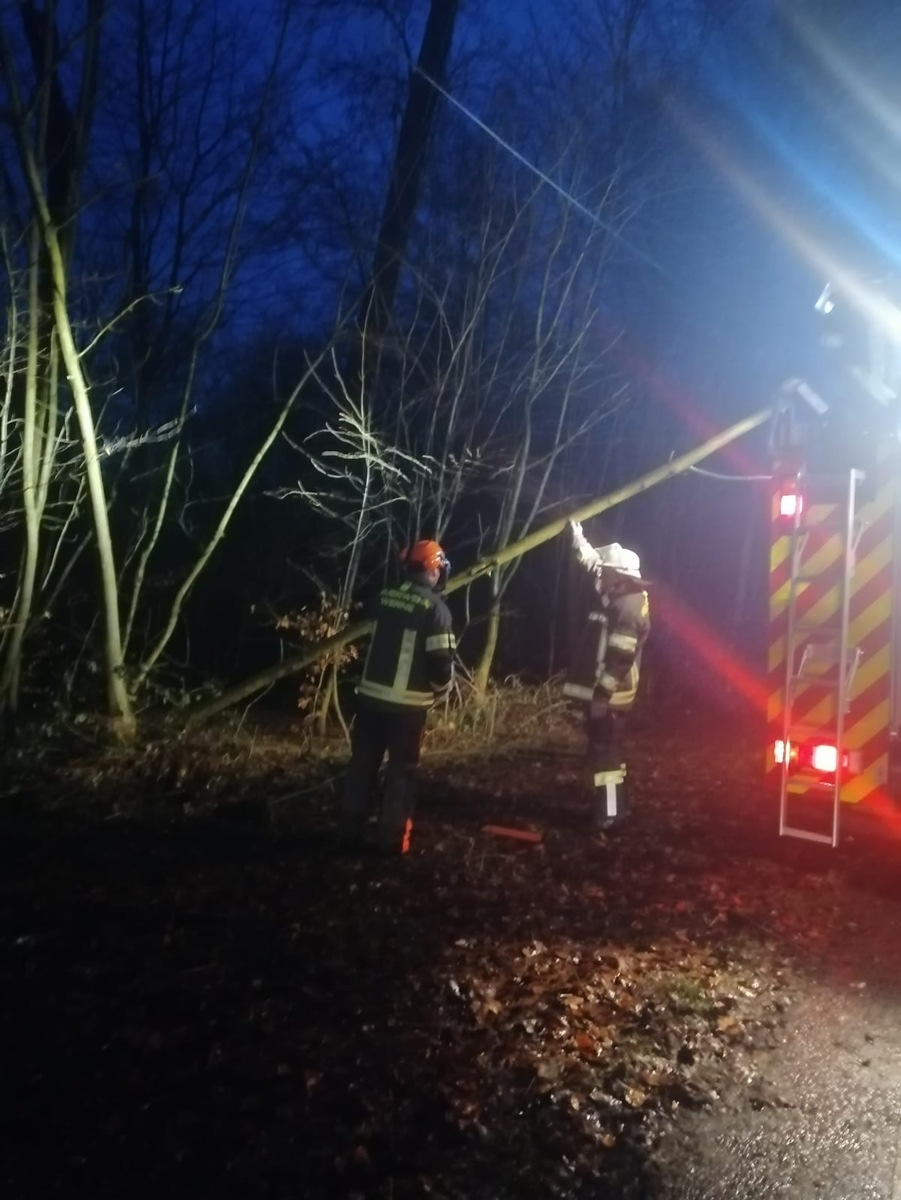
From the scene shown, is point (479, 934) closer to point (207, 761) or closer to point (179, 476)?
point (207, 761)

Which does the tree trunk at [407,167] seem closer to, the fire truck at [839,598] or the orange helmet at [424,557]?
the orange helmet at [424,557]

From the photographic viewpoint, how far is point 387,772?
6.68 meters

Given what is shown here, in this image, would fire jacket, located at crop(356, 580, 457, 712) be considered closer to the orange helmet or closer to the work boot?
the orange helmet

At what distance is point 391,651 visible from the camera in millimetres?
6676

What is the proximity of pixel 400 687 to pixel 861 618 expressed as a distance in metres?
2.63

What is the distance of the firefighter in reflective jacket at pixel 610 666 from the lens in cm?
737

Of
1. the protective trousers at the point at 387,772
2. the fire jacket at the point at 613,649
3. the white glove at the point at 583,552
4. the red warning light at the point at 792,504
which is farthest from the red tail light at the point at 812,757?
the protective trousers at the point at 387,772

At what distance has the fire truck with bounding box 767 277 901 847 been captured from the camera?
251 inches

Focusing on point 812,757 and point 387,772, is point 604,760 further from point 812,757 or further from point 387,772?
point 387,772

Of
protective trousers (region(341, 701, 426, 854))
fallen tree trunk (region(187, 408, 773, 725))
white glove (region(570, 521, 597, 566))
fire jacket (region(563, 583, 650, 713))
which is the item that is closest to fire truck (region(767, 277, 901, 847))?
fire jacket (region(563, 583, 650, 713))

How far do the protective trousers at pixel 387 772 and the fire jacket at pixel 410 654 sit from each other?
0.30 feet

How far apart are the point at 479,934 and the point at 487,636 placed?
21.2 ft

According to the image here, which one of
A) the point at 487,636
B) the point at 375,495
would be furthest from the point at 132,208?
the point at 487,636

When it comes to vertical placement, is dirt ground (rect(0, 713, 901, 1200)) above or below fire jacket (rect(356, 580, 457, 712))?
below
